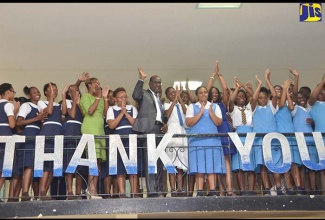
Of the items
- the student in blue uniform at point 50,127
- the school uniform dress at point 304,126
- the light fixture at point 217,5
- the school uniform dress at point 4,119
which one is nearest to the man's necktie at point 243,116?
the school uniform dress at point 304,126

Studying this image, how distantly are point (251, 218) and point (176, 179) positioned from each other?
1.31m

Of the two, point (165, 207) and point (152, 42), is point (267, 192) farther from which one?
point (152, 42)

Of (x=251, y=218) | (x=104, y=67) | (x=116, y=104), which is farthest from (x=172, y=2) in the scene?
(x=251, y=218)

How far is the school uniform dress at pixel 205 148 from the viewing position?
7.01 meters

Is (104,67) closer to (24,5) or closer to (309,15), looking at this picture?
(24,5)

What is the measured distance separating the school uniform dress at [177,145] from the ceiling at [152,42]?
6.98 feet

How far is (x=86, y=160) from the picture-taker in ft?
22.4

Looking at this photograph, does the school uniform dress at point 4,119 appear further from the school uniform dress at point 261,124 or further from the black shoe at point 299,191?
the black shoe at point 299,191

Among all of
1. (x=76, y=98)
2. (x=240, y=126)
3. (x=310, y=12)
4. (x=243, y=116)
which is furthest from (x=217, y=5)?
(x=76, y=98)

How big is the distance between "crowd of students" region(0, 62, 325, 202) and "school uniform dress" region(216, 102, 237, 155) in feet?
0.05

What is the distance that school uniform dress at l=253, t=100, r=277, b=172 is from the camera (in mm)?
7262

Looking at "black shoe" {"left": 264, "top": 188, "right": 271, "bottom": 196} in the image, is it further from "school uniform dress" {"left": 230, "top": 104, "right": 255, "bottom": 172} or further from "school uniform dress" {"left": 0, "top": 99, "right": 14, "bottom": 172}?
"school uniform dress" {"left": 0, "top": 99, "right": 14, "bottom": 172}

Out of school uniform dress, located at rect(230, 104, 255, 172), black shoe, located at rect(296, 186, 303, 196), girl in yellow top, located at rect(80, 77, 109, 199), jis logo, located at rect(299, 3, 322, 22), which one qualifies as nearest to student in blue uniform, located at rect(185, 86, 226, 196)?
school uniform dress, located at rect(230, 104, 255, 172)

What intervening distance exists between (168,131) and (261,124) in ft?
4.52
